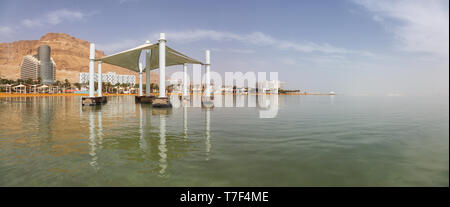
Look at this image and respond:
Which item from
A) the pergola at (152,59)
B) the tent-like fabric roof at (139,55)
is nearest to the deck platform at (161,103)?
the pergola at (152,59)

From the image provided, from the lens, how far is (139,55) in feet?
167

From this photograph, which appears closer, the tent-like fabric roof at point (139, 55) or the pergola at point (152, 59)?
the pergola at point (152, 59)

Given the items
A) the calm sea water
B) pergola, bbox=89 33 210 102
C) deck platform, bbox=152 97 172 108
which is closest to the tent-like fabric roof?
pergola, bbox=89 33 210 102

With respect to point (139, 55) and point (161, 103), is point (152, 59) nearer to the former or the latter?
point (139, 55)

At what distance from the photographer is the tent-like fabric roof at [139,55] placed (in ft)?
136

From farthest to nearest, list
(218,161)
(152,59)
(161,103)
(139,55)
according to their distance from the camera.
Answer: (152,59) → (139,55) → (161,103) → (218,161)

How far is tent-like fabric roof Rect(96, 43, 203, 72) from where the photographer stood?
41.4 metres

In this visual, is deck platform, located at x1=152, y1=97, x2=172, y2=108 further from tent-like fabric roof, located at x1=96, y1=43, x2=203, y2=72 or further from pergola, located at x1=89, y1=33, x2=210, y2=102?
tent-like fabric roof, located at x1=96, y1=43, x2=203, y2=72

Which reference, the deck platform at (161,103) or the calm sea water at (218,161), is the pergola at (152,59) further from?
the calm sea water at (218,161)

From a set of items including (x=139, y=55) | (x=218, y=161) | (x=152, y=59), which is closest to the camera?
(x=218, y=161)

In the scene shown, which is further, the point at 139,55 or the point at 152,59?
the point at 152,59

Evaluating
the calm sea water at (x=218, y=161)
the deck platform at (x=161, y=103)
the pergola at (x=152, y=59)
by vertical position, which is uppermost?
the pergola at (x=152, y=59)

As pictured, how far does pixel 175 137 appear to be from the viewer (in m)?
12.2

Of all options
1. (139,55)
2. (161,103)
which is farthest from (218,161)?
(139,55)
